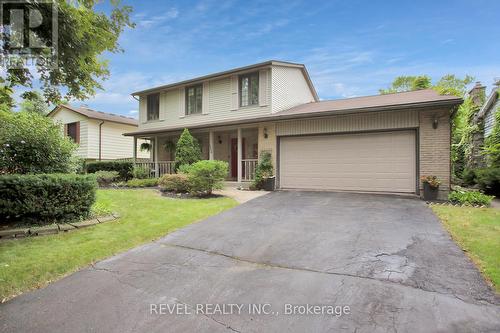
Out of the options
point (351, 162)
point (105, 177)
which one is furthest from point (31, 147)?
point (351, 162)

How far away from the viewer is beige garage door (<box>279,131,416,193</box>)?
9.27 metres

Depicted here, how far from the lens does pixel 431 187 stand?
8.38 m

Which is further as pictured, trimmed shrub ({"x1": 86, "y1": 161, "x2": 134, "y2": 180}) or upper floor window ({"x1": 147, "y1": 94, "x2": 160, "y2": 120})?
upper floor window ({"x1": 147, "y1": 94, "x2": 160, "y2": 120})

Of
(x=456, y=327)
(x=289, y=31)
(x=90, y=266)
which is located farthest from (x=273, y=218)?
(x=289, y=31)

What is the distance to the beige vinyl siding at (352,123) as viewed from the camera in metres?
9.18

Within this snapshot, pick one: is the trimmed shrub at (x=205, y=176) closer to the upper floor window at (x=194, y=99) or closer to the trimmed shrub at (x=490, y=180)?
the upper floor window at (x=194, y=99)

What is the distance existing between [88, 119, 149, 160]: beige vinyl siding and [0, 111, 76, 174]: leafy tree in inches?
519

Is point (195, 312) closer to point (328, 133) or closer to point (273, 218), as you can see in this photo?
point (273, 218)

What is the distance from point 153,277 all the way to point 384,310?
266cm

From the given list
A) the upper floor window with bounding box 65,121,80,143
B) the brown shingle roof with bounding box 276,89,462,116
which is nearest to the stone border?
the brown shingle roof with bounding box 276,89,462,116

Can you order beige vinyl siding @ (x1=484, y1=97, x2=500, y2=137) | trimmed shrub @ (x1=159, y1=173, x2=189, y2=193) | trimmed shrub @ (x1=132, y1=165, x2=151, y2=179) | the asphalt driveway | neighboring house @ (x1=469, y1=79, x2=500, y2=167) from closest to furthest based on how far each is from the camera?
the asphalt driveway
trimmed shrub @ (x1=159, y1=173, x2=189, y2=193)
beige vinyl siding @ (x1=484, y1=97, x2=500, y2=137)
neighboring house @ (x1=469, y1=79, x2=500, y2=167)
trimmed shrub @ (x1=132, y1=165, x2=151, y2=179)

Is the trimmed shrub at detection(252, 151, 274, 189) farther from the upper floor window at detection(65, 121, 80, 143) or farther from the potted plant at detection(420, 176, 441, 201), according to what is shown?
the upper floor window at detection(65, 121, 80, 143)

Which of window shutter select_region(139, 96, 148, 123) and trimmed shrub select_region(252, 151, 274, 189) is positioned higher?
window shutter select_region(139, 96, 148, 123)

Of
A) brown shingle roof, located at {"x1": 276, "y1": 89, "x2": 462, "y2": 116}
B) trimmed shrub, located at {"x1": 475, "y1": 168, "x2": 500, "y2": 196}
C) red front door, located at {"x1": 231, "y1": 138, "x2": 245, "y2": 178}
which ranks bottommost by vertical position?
trimmed shrub, located at {"x1": 475, "y1": 168, "x2": 500, "y2": 196}
